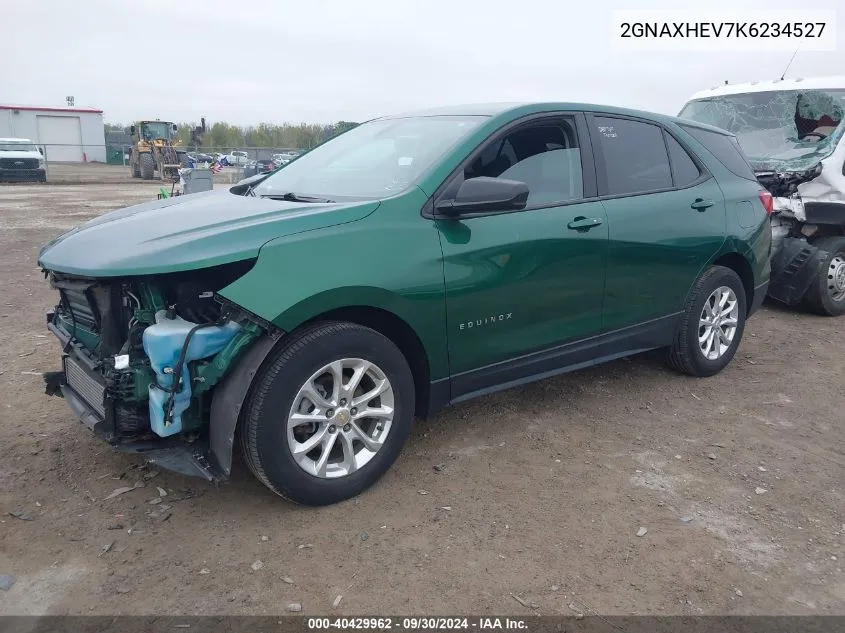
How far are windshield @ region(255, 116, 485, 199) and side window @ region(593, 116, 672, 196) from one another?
0.92 meters

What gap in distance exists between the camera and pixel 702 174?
4.63 metres

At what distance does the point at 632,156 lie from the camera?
4.19m

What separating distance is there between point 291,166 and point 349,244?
1.56 metres

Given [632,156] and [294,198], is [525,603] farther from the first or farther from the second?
[632,156]

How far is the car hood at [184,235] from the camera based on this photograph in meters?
2.71

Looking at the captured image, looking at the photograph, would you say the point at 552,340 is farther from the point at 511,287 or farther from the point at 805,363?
the point at 805,363

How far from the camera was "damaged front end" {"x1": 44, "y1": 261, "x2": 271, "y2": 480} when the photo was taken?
271cm

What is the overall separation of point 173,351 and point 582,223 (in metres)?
2.27

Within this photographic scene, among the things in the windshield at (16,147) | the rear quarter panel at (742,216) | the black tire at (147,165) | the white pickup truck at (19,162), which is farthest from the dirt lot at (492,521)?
the black tire at (147,165)

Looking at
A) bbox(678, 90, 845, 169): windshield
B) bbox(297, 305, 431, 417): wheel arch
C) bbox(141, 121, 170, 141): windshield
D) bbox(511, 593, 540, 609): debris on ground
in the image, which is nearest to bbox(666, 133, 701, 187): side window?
bbox(297, 305, 431, 417): wheel arch

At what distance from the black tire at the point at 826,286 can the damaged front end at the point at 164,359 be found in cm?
595

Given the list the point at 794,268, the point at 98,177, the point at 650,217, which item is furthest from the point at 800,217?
the point at 98,177

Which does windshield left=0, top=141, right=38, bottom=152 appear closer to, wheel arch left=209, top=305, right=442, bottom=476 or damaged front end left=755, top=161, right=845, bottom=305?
damaged front end left=755, top=161, right=845, bottom=305

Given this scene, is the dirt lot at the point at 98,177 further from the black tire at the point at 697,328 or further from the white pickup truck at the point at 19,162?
the black tire at the point at 697,328
